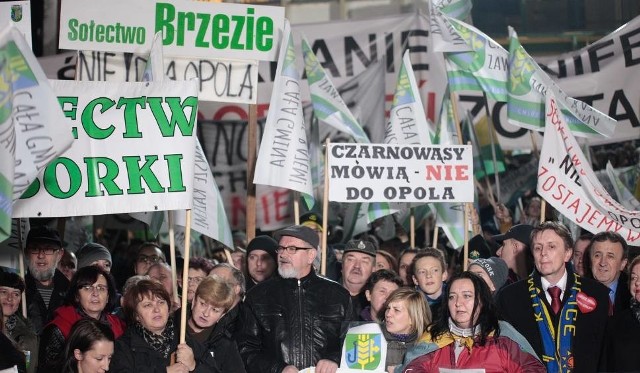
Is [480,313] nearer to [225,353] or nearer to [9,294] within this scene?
[225,353]

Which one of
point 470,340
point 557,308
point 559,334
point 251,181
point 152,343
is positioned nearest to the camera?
point 470,340

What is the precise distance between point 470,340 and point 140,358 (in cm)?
180

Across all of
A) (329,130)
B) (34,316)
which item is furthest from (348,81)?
(34,316)

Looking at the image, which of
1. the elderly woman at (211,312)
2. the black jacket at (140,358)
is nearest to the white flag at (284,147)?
the elderly woman at (211,312)

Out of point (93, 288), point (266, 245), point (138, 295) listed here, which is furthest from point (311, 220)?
point (138, 295)

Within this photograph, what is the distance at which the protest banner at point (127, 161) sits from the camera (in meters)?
7.38

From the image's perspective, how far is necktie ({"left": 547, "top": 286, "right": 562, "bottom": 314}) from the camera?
23.8 ft

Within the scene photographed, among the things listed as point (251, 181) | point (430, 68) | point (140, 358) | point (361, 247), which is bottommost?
point (140, 358)

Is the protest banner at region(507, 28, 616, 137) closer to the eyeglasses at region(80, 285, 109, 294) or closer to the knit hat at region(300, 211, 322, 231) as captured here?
the knit hat at region(300, 211, 322, 231)

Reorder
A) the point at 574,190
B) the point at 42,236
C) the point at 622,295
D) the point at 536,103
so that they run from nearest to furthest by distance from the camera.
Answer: the point at 622,295 → the point at 42,236 → the point at 574,190 → the point at 536,103

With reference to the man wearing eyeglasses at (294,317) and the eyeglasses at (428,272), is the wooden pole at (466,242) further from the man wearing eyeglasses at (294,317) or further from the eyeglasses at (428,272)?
the man wearing eyeglasses at (294,317)

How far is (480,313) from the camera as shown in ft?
21.7

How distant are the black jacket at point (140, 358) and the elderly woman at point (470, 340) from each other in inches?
45.5

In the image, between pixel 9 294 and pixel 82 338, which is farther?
pixel 9 294
